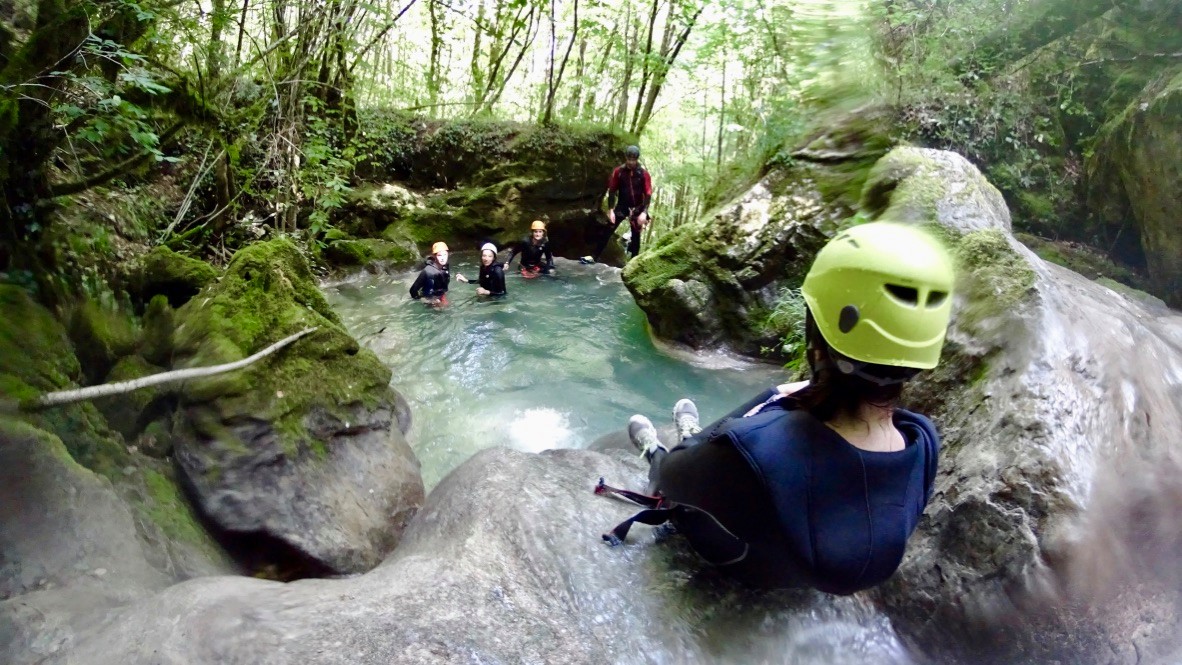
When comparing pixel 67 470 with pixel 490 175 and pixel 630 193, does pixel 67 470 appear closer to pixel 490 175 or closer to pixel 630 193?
pixel 630 193

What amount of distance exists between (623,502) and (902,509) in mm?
1262

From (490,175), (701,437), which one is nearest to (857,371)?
(701,437)

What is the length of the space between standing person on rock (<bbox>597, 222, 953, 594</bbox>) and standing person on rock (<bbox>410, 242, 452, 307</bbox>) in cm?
695

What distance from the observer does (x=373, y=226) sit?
10703 mm

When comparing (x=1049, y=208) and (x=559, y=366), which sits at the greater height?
(x=1049, y=208)

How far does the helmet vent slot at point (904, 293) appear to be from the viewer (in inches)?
52.8

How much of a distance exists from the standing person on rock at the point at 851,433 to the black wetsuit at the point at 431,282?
6.94 metres

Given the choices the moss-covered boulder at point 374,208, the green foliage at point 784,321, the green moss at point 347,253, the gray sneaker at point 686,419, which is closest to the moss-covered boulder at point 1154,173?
the green foliage at point 784,321

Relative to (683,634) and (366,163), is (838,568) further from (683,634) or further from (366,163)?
(366,163)

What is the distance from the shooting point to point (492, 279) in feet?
29.3

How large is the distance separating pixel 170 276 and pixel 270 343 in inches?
37.2

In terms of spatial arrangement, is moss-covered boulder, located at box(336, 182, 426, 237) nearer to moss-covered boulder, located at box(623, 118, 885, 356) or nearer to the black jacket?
the black jacket

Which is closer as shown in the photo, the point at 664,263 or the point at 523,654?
the point at 523,654

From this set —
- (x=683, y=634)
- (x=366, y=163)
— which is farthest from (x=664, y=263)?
(x=366, y=163)
